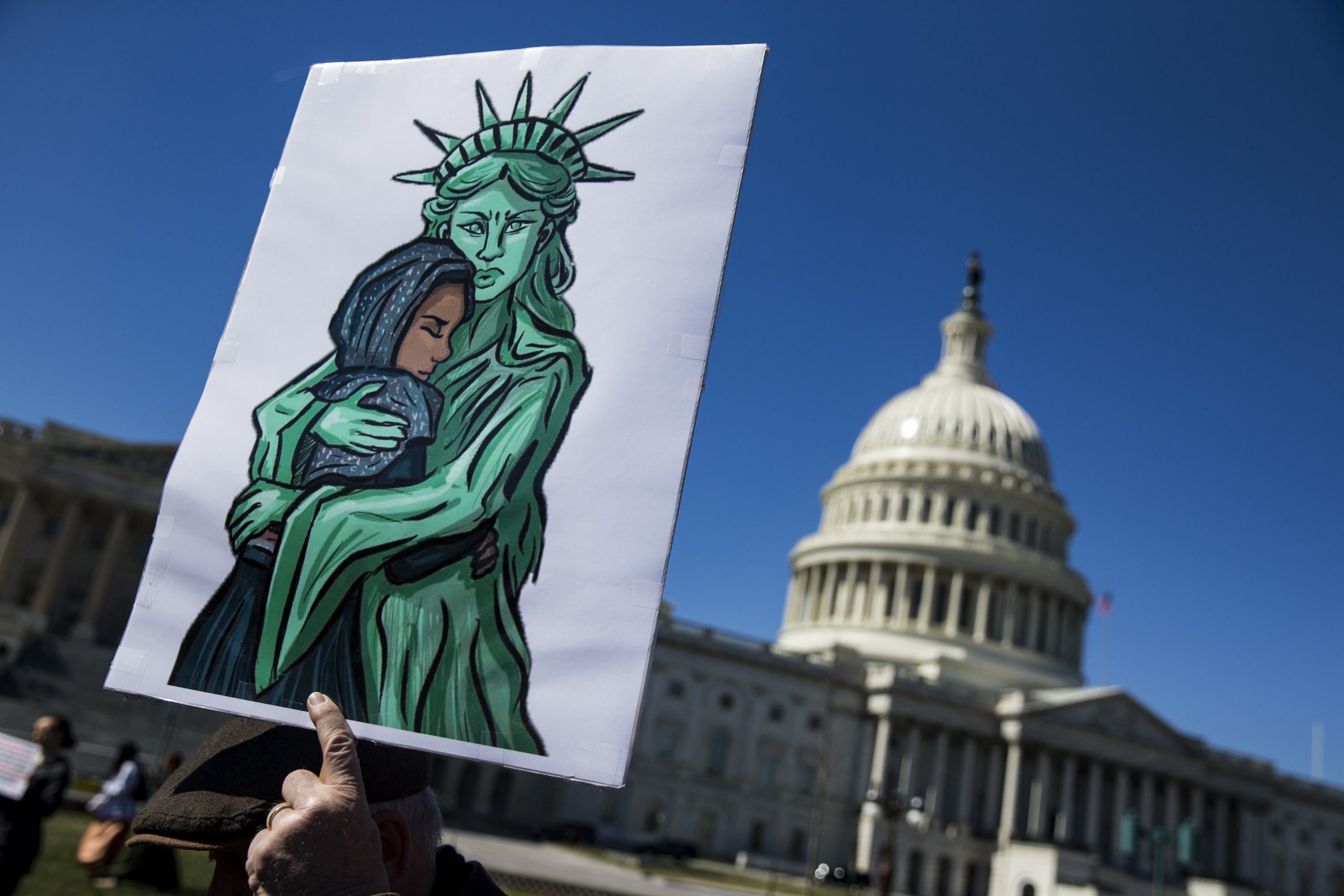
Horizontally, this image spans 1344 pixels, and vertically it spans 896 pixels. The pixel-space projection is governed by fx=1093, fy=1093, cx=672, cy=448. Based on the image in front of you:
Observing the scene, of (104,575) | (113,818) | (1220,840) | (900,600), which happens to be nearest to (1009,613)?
(900,600)

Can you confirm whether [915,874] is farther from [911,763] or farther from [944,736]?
[944,736]

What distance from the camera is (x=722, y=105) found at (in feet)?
9.55

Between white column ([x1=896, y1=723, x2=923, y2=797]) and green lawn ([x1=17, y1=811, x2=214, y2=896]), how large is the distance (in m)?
→ 46.7

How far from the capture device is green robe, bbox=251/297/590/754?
8.10 feet

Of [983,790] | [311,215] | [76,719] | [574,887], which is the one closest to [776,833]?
[983,790]

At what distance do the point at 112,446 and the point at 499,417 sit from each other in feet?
193

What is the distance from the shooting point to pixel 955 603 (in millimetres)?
69812

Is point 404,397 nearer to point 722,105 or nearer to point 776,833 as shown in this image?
point 722,105

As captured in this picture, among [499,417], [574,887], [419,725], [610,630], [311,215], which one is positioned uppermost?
[311,215]

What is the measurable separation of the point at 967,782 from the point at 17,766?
61100 mm

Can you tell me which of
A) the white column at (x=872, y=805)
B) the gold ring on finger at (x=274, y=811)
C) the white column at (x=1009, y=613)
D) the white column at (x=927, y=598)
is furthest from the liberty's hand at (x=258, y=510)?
the white column at (x=1009, y=613)

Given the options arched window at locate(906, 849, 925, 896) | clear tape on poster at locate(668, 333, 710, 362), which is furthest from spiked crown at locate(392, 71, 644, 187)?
arched window at locate(906, 849, 925, 896)

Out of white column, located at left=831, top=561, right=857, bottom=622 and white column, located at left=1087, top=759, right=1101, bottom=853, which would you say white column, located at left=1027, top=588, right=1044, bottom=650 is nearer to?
white column, located at left=1087, top=759, right=1101, bottom=853

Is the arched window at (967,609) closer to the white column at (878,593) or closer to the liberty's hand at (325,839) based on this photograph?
the white column at (878,593)
